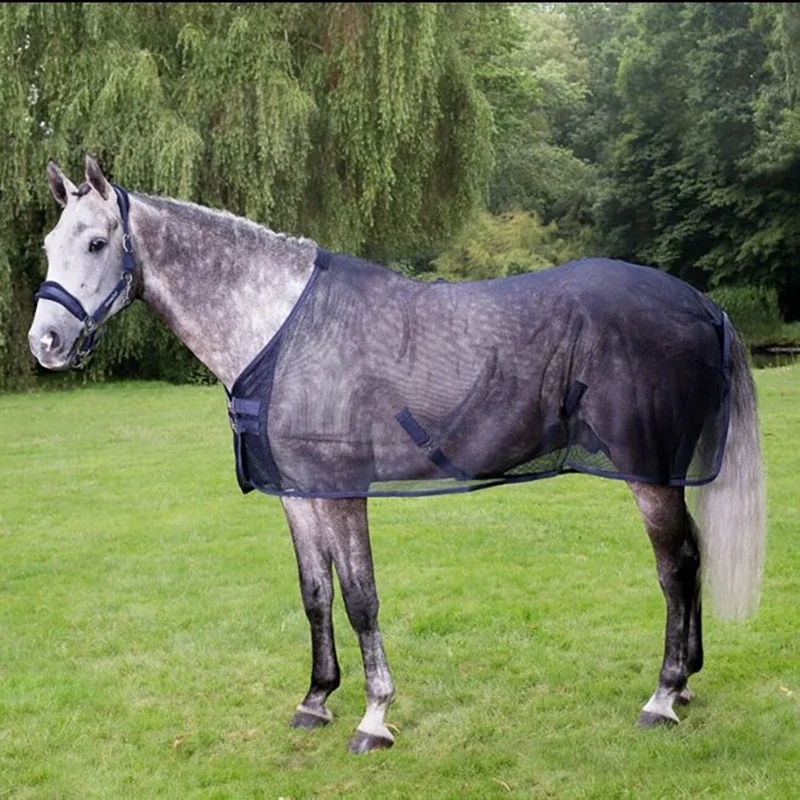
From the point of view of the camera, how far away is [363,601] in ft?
11.5

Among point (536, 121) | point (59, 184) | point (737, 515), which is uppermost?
point (536, 121)

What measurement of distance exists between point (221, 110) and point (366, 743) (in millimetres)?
12153

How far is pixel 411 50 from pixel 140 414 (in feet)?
20.0

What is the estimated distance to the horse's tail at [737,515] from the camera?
3.59 metres

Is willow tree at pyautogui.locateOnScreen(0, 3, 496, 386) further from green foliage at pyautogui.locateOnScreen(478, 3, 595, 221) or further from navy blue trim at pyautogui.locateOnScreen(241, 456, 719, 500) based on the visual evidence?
green foliage at pyautogui.locateOnScreen(478, 3, 595, 221)

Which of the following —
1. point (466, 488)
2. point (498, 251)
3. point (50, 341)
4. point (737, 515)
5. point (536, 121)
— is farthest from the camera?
point (536, 121)

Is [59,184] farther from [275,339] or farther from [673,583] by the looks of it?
[673,583]

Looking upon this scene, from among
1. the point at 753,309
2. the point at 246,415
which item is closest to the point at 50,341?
the point at 246,415

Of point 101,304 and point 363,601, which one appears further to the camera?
point 363,601

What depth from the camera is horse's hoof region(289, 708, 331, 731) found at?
150 inches

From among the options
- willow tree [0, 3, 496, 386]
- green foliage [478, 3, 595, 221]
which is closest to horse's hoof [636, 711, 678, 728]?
willow tree [0, 3, 496, 386]

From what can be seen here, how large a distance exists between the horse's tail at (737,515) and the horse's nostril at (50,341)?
7.21ft

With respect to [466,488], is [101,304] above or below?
above

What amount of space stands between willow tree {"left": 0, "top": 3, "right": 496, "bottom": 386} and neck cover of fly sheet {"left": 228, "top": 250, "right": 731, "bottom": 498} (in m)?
10.5
